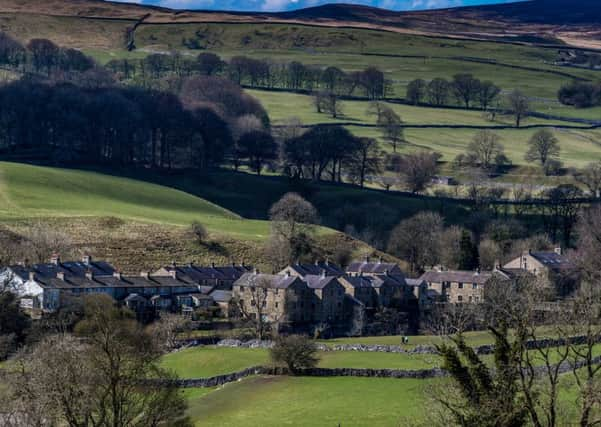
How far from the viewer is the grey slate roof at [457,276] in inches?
3821

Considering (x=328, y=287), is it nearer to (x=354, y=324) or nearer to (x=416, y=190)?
(x=354, y=324)

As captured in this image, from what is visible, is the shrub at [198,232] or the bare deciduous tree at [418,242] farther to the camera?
the bare deciduous tree at [418,242]

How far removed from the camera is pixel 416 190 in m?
142

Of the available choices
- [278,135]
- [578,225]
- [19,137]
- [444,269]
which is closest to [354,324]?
[444,269]

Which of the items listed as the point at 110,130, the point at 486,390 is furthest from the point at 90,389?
the point at 110,130

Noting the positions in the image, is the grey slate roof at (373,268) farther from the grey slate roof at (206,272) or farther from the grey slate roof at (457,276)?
the grey slate roof at (206,272)

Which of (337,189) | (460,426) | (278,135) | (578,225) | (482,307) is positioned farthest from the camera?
(278,135)

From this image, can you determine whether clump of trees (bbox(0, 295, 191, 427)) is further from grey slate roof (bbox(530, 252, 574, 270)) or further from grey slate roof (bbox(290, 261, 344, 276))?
grey slate roof (bbox(530, 252, 574, 270))

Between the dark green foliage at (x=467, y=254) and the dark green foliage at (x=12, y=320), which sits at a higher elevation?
the dark green foliage at (x=12, y=320)

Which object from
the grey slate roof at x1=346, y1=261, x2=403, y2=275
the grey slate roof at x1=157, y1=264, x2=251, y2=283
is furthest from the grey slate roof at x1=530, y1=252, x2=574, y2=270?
the grey slate roof at x1=157, y1=264, x2=251, y2=283

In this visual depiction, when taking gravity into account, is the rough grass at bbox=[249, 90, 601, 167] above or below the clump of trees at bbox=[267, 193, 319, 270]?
above

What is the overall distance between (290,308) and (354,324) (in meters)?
5.10

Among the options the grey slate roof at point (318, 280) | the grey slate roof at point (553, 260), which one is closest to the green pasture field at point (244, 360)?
the grey slate roof at point (318, 280)

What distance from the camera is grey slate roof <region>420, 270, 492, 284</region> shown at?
318 feet
